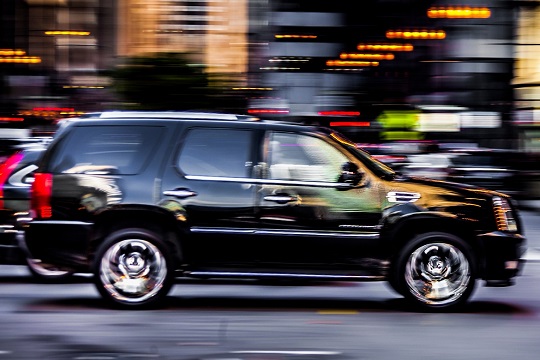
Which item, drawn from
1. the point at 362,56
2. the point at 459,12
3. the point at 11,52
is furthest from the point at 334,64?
the point at 11,52

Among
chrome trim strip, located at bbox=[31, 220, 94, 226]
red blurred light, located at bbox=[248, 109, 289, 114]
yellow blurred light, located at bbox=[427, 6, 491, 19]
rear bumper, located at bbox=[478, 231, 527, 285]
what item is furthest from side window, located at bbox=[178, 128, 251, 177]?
yellow blurred light, located at bbox=[427, 6, 491, 19]

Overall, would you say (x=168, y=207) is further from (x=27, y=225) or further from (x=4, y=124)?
(x=4, y=124)

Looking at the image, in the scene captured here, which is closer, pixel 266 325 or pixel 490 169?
pixel 266 325

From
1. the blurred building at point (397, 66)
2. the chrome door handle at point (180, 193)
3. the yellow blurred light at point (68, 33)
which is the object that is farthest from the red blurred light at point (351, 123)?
the chrome door handle at point (180, 193)

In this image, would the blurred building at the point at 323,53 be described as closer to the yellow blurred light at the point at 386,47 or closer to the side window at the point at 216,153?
the yellow blurred light at the point at 386,47

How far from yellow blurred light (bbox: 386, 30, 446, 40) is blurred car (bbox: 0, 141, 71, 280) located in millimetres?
15703

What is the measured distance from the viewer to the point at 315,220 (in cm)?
808

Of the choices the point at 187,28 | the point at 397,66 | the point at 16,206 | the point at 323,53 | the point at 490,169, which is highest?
the point at 187,28

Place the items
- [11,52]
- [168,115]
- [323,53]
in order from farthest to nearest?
[11,52], [323,53], [168,115]

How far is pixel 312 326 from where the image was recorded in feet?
24.5

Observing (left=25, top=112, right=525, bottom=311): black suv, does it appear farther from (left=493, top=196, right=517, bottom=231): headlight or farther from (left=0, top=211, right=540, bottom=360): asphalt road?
(left=0, top=211, right=540, bottom=360): asphalt road

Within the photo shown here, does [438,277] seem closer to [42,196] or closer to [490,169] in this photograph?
[42,196]

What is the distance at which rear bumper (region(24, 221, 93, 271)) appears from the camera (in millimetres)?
8180

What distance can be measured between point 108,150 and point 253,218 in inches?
53.8
